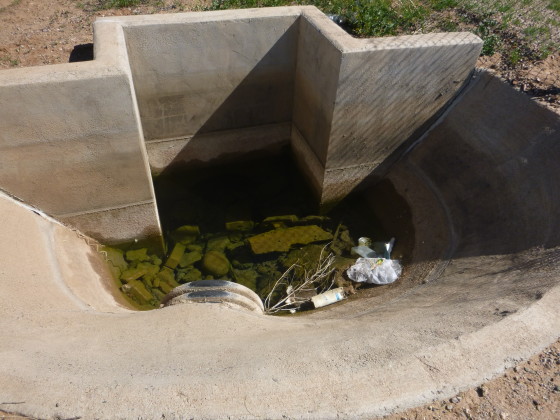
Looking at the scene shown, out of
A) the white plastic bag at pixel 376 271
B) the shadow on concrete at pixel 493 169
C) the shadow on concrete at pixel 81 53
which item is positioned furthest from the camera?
the shadow on concrete at pixel 81 53

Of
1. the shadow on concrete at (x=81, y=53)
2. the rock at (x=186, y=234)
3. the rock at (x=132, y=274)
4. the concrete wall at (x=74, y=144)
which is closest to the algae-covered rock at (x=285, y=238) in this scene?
the rock at (x=186, y=234)

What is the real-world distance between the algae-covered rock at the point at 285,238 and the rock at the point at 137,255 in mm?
1422

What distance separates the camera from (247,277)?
5.73m

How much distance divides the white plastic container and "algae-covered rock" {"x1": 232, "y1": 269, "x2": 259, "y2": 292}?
0.87 m

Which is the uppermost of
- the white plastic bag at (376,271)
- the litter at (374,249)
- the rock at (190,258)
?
the white plastic bag at (376,271)

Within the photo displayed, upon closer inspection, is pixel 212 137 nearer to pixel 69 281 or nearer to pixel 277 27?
pixel 277 27

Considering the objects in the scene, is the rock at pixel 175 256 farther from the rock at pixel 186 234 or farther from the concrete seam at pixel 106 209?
the concrete seam at pixel 106 209

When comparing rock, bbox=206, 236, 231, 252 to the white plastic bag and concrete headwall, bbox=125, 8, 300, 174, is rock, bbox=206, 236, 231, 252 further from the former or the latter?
the white plastic bag

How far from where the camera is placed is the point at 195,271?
581 cm

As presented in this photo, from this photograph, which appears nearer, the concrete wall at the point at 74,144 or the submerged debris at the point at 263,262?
the concrete wall at the point at 74,144

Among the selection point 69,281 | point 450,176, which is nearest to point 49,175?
point 69,281

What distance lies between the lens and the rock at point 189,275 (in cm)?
570

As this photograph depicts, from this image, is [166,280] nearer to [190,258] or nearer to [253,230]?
[190,258]

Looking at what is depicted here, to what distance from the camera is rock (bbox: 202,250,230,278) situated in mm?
5746
